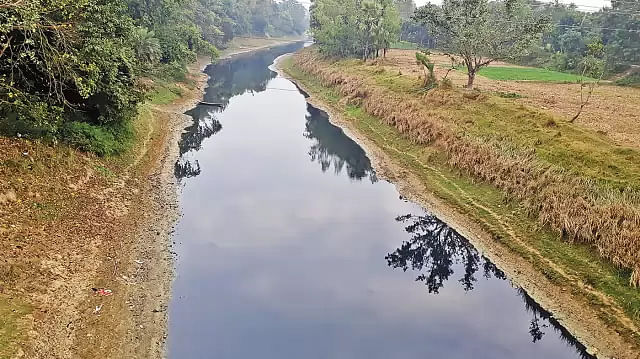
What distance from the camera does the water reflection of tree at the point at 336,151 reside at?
29906 millimetres

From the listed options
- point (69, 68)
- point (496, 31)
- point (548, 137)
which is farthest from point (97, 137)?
point (496, 31)

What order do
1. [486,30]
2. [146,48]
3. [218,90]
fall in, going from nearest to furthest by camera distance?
1. [146,48]
2. [486,30]
3. [218,90]

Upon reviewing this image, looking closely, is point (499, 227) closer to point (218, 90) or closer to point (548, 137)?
point (548, 137)

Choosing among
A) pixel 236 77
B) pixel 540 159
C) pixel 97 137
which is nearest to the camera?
pixel 97 137

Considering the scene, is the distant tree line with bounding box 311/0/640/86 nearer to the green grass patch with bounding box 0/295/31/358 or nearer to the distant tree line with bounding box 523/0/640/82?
the distant tree line with bounding box 523/0/640/82

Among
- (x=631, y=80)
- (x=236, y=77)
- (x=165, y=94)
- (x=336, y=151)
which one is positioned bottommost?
(x=336, y=151)

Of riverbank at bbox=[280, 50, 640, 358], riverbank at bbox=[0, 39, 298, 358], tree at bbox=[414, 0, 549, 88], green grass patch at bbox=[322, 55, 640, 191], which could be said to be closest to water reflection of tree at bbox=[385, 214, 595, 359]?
riverbank at bbox=[280, 50, 640, 358]

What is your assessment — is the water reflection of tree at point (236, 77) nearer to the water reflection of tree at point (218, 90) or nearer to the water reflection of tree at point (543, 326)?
the water reflection of tree at point (218, 90)

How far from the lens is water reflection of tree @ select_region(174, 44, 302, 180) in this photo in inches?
1162

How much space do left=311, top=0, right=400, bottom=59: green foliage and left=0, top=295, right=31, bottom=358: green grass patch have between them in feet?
186

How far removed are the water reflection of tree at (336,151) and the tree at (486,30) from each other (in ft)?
40.5

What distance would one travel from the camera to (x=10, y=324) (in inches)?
429

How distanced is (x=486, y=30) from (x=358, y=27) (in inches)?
1185

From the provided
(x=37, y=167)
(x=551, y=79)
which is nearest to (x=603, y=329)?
(x=37, y=167)
